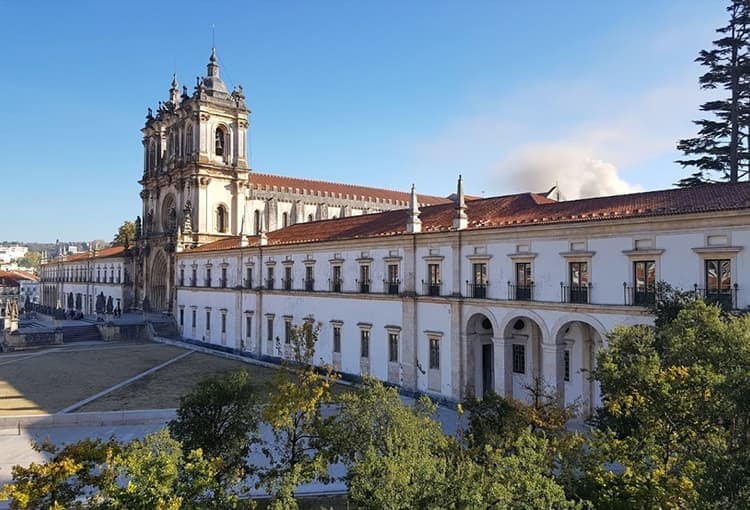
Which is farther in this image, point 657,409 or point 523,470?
point 657,409

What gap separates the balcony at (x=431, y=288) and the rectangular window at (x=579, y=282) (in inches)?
269

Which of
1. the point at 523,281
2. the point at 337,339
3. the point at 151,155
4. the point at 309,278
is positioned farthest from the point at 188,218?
the point at 523,281

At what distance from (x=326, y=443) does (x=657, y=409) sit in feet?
24.0

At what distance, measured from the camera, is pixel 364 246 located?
1220 inches

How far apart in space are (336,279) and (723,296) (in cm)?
2066

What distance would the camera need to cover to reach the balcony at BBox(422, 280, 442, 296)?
27.2 meters

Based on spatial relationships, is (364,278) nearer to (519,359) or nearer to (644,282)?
(519,359)

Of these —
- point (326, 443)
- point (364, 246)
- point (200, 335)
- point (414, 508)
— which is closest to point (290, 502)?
point (414, 508)

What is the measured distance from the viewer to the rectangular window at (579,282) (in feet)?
71.7

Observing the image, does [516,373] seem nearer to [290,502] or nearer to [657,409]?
[657,409]

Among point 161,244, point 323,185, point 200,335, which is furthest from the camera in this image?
point 323,185

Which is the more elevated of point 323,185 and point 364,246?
point 323,185

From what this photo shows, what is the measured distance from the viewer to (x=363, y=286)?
31.2m

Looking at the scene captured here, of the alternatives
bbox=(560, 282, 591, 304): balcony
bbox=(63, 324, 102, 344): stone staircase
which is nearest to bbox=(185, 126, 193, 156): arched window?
bbox=(63, 324, 102, 344): stone staircase
